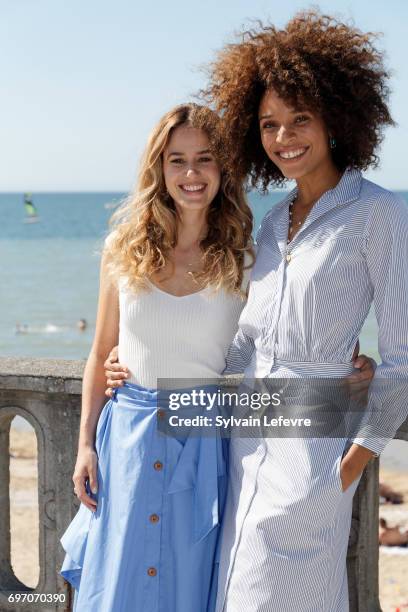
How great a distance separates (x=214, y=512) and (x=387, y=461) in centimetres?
784

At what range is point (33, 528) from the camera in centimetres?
805

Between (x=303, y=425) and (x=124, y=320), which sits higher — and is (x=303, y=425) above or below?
below

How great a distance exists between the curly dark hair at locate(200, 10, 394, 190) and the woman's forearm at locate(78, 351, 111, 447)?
3.34 ft

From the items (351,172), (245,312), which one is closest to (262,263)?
(245,312)

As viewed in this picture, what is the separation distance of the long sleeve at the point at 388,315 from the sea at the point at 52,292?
78 centimetres

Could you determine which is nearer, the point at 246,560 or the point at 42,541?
the point at 246,560

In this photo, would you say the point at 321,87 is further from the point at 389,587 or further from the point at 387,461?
the point at 387,461

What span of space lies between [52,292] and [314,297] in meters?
27.7

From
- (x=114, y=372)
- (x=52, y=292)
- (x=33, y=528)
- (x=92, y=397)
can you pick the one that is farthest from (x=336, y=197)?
(x=52, y=292)

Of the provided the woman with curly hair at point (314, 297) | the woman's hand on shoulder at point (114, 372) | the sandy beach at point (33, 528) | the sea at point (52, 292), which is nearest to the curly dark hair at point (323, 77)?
the woman with curly hair at point (314, 297)

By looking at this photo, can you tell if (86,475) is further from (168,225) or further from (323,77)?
(323,77)

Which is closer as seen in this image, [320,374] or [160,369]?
[320,374]

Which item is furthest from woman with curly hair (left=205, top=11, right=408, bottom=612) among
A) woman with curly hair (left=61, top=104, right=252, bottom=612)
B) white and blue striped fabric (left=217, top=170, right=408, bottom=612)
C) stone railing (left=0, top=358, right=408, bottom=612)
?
stone railing (left=0, top=358, right=408, bottom=612)

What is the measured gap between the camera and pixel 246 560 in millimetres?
2445
